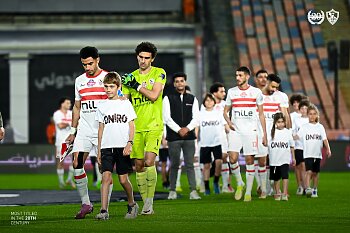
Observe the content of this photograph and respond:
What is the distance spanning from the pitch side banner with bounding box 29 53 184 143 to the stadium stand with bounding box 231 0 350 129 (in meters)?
3.28

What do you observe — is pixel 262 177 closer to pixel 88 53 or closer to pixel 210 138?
pixel 210 138

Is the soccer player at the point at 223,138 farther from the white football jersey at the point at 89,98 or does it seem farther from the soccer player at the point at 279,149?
the white football jersey at the point at 89,98

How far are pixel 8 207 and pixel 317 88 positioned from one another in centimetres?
2819

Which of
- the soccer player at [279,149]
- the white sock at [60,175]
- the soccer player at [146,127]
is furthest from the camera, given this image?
the white sock at [60,175]

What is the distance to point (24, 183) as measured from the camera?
29219 mm


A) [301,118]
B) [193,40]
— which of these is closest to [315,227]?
[301,118]

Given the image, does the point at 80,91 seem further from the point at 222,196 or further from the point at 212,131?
the point at 212,131

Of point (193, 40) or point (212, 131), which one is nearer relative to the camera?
point (212, 131)

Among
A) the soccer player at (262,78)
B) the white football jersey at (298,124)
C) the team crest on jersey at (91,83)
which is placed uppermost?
the soccer player at (262,78)

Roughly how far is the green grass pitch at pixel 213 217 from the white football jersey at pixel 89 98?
123 centimetres

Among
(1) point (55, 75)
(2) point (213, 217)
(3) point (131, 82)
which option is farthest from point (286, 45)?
(3) point (131, 82)

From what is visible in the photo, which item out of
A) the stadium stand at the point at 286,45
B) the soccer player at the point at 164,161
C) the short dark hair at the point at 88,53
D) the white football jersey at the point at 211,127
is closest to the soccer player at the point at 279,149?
the white football jersey at the point at 211,127

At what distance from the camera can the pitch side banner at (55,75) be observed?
49.0m

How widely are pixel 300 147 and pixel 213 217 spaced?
7.68 meters
